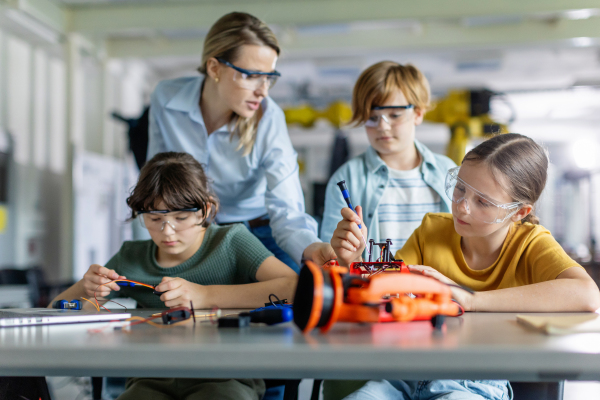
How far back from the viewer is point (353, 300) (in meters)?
0.78

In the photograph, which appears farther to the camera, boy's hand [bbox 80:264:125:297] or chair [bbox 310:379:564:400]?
boy's hand [bbox 80:264:125:297]

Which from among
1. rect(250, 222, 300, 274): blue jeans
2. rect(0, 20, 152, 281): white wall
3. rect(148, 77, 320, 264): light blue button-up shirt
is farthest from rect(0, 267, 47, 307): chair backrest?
rect(250, 222, 300, 274): blue jeans

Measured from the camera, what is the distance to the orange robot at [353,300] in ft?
2.42

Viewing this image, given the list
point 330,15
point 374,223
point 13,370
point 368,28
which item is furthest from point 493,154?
point 368,28

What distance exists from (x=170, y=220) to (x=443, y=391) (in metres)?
0.90

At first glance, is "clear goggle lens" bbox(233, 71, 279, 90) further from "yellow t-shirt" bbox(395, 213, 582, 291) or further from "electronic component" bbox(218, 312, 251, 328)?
"electronic component" bbox(218, 312, 251, 328)

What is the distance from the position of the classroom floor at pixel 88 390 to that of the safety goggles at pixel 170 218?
129 centimetres

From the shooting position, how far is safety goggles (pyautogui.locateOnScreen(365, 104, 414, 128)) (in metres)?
1.98

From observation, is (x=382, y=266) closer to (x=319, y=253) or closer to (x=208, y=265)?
(x=319, y=253)

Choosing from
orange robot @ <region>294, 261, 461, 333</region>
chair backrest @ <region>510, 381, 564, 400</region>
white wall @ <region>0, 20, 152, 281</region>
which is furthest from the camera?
white wall @ <region>0, 20, 152, 281</region>

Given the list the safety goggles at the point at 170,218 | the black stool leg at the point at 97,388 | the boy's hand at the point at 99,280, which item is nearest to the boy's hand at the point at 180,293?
the boy's hand at the point at 99,280

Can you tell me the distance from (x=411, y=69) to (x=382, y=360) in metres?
1.72

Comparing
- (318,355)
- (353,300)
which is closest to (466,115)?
(353,300)

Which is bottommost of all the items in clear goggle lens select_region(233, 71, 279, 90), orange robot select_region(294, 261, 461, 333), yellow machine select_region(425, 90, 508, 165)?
orange robot select_region(294, 261, 461, 333)
